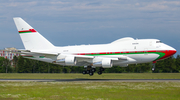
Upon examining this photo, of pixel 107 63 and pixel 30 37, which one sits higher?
pixel 30 37

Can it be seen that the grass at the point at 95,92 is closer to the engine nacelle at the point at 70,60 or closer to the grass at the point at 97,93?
the grass at the point at 97,93

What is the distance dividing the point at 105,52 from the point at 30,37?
14245mm

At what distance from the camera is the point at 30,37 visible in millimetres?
42562

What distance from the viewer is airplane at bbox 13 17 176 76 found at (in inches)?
1410

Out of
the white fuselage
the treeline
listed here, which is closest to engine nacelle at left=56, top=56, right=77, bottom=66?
the white fuselage

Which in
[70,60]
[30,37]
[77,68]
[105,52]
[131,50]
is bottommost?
[77,68]

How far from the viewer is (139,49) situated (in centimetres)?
3616

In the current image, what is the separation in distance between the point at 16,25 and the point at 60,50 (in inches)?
357

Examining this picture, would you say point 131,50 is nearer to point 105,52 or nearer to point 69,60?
point 105,52

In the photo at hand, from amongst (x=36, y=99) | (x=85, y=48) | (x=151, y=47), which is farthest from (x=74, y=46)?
(x=36, y=99)

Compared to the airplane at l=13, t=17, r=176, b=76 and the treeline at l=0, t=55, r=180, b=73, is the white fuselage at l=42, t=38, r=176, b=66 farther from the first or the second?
the treeline at l=0, t=55, r=180, b=73

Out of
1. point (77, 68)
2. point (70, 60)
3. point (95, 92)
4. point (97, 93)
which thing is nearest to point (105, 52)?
point (70, 60)

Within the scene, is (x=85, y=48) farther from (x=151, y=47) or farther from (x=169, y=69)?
(x=169, y=69)

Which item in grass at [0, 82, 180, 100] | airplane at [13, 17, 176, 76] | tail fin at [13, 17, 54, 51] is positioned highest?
tail fin at [13, 17, 54, 51]
